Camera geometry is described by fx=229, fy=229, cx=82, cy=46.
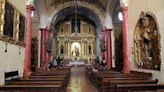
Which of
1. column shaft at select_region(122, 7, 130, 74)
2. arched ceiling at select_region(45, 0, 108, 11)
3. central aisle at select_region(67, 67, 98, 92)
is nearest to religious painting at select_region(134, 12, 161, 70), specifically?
column shaft at select_region(122, 7, 130, 74)

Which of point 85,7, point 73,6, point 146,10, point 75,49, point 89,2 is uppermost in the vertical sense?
point 89,2

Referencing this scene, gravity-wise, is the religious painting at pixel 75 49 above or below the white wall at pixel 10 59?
above

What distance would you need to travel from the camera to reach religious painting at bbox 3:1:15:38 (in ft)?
20.1

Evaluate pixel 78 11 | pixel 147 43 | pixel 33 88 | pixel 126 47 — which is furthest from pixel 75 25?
pixel 33 88

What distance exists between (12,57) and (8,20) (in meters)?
1.12

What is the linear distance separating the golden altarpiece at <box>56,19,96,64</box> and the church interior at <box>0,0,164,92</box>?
850 cm

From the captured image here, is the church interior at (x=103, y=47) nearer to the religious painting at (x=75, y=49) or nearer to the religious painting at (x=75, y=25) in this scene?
the religious painting at (x=75, y=25)

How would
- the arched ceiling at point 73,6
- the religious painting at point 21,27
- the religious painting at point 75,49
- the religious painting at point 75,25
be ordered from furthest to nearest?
the religious painting at point 75,49 < the religious painting at point 75,25 < the arched ceiling at point 73,6 < the religious painting at point 21,27

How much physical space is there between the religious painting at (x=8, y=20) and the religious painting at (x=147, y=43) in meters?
4.74

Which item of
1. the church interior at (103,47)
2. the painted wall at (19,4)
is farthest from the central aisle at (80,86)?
the painted wall at (19,4)

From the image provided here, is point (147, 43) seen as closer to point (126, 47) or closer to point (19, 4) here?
point (126, 47)

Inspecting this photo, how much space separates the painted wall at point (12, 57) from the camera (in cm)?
585

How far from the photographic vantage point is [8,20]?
→ 643 centimetres

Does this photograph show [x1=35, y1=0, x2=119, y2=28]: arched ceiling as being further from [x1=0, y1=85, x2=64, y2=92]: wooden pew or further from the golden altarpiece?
[x1=0, y1=85, x2=64, y2=92]: wooden pew
